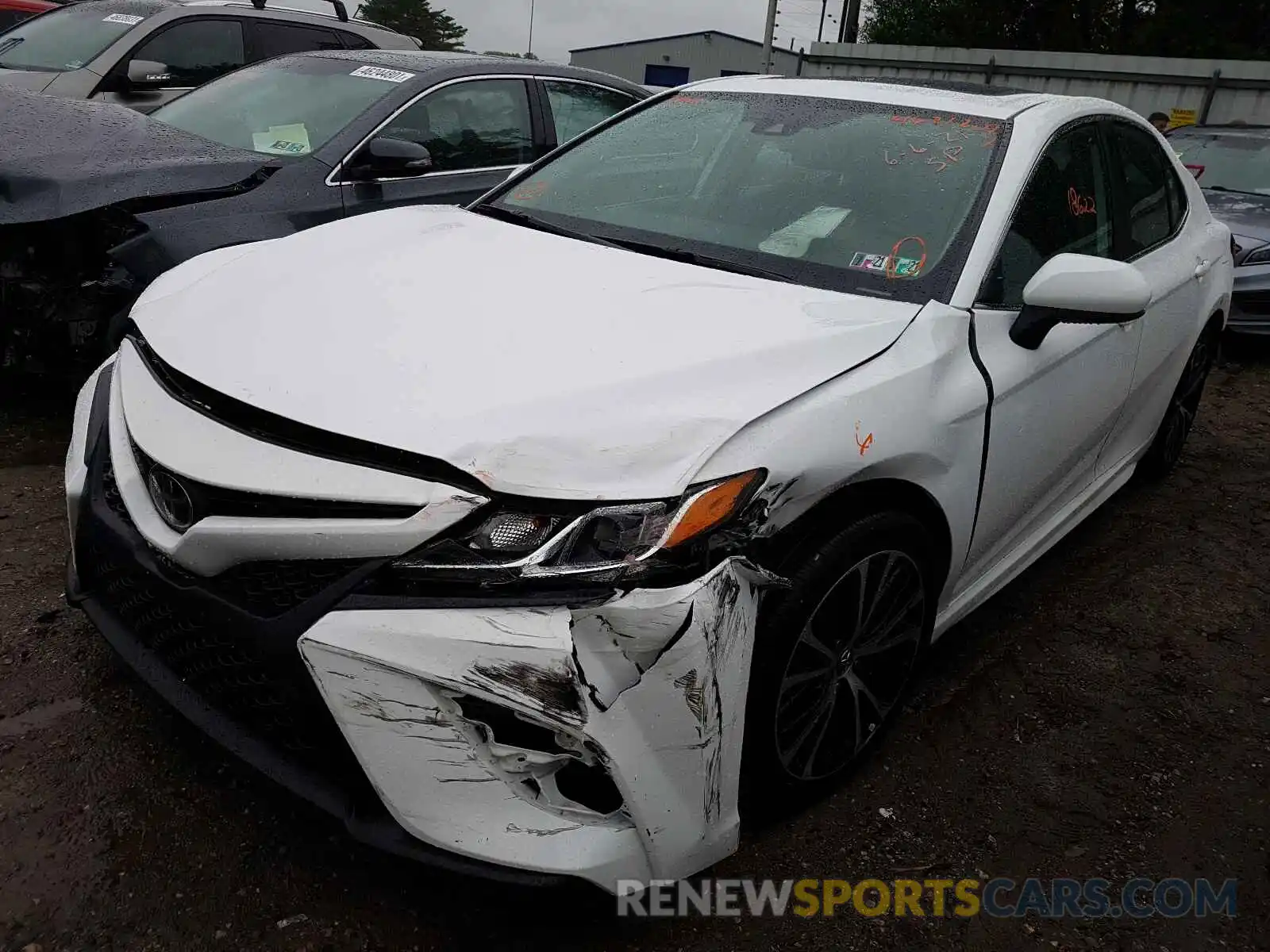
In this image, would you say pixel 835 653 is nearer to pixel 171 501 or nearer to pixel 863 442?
pixel 863 442

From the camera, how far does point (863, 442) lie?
6.11ft

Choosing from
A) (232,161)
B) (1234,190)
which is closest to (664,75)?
(1234,190)

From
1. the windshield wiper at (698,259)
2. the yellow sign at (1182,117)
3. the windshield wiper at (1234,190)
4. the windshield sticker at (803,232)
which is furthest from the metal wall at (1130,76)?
the windshield wiper at (698,259)

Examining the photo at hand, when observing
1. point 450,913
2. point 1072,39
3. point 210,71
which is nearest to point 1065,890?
point 450,913

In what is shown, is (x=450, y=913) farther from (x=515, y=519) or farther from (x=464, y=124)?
(x=464, y=124)

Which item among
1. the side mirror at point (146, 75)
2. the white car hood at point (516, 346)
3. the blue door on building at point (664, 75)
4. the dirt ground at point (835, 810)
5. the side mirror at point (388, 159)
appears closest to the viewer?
the white car hood at point (516, 346)

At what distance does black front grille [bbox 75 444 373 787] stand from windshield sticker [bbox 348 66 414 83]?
300 centimetres

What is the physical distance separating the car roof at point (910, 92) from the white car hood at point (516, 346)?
84cm

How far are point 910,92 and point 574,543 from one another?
193cm

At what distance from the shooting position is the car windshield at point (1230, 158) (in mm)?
7246

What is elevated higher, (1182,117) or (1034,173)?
(1034,173)

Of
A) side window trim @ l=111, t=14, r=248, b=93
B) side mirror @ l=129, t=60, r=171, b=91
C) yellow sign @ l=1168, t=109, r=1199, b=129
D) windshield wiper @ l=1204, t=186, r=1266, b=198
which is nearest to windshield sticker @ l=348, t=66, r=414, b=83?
side window trim @ l=111, t=14, r=248, b=93

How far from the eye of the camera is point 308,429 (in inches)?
64.6

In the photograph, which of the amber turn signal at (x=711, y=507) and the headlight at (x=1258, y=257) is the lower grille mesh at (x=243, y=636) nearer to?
the amber turn signal at (x=711, y=507)
